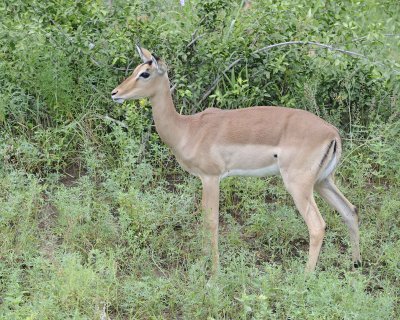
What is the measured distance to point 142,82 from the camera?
18.0 feet

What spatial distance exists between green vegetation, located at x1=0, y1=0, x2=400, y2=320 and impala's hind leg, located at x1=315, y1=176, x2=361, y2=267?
4.3 inches

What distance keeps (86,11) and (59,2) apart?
21 cm

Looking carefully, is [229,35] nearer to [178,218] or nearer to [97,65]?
[97,65]

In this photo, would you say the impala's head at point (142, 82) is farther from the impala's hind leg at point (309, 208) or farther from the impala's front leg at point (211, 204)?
the impala's hind leg at point (309, 208)

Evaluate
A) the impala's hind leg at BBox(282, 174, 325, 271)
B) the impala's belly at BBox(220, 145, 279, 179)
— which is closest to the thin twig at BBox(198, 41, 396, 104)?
the impala's belly at BBox(220, 145, 279, 179)

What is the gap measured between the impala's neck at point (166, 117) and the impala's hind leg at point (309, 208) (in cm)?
74

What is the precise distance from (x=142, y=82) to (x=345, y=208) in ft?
4.76

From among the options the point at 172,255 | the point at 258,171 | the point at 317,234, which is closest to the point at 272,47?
the point at 258,171

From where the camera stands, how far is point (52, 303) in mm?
4559

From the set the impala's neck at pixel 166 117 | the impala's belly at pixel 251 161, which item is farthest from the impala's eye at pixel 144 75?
the impala's belly at pixel 251 161

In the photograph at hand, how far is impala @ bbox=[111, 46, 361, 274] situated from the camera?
527cm

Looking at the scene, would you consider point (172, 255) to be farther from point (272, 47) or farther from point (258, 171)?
point (272, 47)

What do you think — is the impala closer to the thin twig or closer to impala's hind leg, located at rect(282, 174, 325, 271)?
impala's hind leg, located at rect(282, 174, 325, 271)

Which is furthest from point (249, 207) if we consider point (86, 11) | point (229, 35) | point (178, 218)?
point (86, 11)
